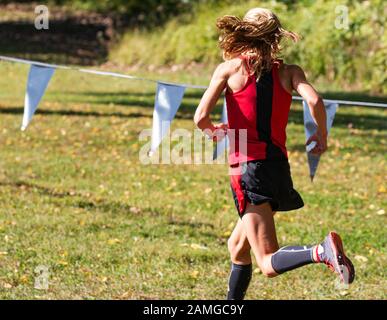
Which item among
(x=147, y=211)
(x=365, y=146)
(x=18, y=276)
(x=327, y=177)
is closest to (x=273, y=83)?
(x=18, y=276)

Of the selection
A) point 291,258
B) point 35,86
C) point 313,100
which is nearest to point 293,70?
point 313,100

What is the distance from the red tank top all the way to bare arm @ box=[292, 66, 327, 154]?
10 cm

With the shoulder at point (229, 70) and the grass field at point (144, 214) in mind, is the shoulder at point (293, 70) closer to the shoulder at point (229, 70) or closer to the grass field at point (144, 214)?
the shoulder at point (229, 70)

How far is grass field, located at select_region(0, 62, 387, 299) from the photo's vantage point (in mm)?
6258

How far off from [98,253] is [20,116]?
24.7ft

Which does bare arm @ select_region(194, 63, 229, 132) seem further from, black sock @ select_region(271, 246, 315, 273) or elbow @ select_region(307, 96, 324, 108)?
black sock @ select_region(271, 246, 315, 273)

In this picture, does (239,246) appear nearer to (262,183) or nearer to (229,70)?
(262,183)

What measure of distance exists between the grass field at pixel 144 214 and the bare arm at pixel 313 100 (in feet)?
4.33

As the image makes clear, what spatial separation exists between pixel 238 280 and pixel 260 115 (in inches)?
41.3

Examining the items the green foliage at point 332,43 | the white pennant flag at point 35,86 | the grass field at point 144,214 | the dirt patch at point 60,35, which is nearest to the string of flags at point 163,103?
the white pennant flag at point 35,86

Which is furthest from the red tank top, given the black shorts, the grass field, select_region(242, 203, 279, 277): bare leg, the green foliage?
the green foliage

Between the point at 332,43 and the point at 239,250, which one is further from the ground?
the point at 332,43

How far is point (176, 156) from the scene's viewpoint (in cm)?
1138

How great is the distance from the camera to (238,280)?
18.2 feet
